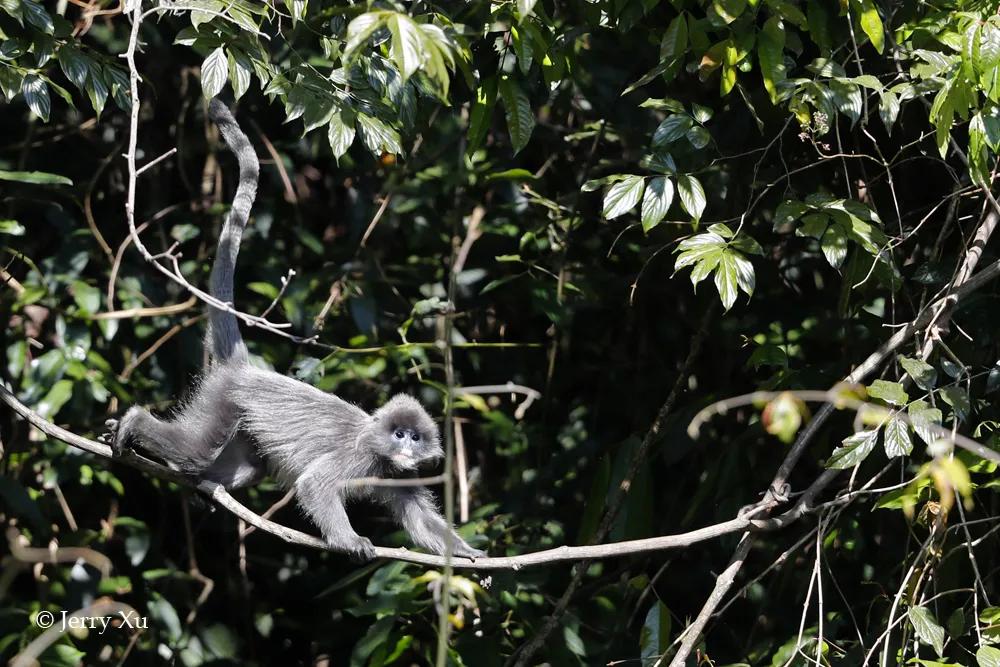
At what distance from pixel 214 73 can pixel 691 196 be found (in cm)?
147

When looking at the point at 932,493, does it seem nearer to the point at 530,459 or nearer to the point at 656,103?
the point at 656,103

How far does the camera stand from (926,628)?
3.28 m

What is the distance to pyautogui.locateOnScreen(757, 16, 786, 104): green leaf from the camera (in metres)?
3.32

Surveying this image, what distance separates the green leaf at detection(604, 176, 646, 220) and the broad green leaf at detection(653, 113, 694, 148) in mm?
150

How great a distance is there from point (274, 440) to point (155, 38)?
225 cm

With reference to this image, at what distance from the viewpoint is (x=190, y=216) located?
18.4 feet

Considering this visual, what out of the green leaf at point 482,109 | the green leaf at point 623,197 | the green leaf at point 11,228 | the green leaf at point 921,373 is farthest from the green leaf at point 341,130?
the green leaf at point 11,228

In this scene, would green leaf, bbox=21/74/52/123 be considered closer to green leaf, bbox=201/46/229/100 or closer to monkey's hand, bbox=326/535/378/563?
green leaf, bbox=201/46/229/100

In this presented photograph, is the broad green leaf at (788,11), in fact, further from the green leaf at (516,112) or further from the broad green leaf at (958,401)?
the broad green leaf at (958,401)

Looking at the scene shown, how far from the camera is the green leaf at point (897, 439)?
10.2 ft

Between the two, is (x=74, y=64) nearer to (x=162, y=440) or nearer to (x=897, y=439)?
(x=162, y=440)

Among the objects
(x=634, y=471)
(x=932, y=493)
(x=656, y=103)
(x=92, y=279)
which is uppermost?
(x=656, y=103)

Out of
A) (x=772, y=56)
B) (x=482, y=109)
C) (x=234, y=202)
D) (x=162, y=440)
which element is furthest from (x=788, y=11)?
(x=162, y=440)

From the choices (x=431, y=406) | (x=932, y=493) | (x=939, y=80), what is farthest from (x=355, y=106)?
(x=431, y=406)
